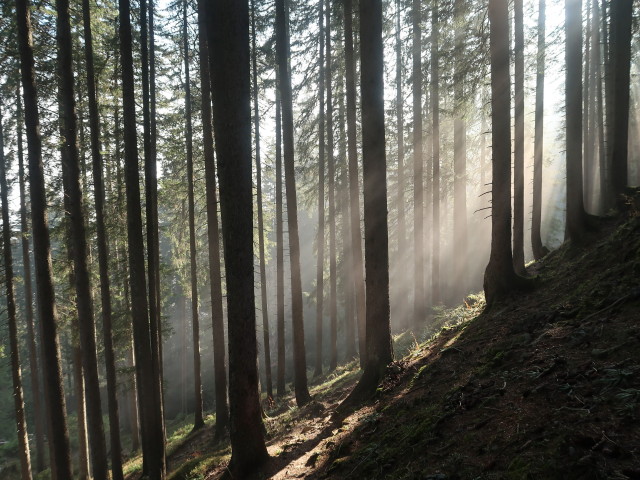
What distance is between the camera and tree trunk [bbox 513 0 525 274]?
11.2m

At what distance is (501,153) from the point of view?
26.2 ft

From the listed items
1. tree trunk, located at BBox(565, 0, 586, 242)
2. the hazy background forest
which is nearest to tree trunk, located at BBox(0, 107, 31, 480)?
the hazy background forest

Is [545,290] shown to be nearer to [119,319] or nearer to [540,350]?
[540,350]

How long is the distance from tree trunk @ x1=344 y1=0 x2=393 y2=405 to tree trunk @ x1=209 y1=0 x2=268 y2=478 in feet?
8.08

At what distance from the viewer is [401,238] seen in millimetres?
23141

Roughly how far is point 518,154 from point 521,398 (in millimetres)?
10955

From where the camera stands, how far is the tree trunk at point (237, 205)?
18.1ft

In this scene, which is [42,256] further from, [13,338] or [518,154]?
[518,154]

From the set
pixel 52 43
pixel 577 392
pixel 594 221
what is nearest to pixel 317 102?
pixel 52 43

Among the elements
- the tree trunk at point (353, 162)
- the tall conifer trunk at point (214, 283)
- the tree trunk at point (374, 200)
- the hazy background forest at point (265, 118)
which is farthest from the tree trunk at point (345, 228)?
the tree trunk at point (374, 200)

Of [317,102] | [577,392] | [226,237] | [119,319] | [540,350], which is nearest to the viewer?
[577,392]

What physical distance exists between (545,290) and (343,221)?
49.1ft

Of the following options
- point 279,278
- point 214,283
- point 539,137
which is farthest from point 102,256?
Result: point 539,137

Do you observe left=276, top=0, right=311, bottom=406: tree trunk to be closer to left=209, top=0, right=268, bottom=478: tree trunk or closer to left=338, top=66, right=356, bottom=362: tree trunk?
left=338, top=66, right=356, bottom=362: tree trunk
